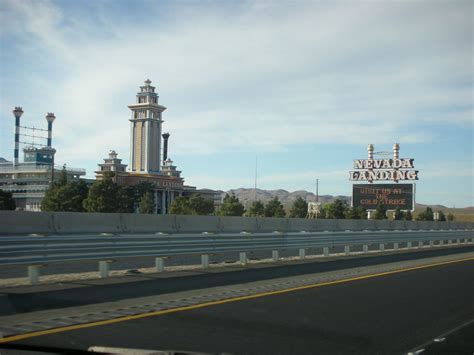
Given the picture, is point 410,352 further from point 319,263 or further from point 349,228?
point 349,228

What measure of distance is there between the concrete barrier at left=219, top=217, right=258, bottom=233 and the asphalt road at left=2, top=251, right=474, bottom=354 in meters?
6.48

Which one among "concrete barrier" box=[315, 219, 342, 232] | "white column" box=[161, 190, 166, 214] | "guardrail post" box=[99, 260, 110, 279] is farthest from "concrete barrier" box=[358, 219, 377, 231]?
"white column" box=[161, 190, 166, 214]

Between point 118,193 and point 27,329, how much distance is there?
6565 cm

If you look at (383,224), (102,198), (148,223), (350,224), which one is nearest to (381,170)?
(102,198)

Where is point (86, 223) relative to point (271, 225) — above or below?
above

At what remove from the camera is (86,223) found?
13.1 metres

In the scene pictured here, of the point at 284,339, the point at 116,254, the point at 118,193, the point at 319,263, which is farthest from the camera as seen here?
the point at 118,193

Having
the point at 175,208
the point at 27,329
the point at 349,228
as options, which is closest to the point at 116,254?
the point at 27,329

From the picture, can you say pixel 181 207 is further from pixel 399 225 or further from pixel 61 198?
pixel 399 225

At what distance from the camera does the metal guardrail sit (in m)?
10.7

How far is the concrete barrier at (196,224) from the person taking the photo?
1617 cm

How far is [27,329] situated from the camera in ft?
23.1

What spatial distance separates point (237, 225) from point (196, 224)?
1.93 metres

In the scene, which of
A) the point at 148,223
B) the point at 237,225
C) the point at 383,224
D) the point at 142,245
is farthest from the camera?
the point at 383,224
